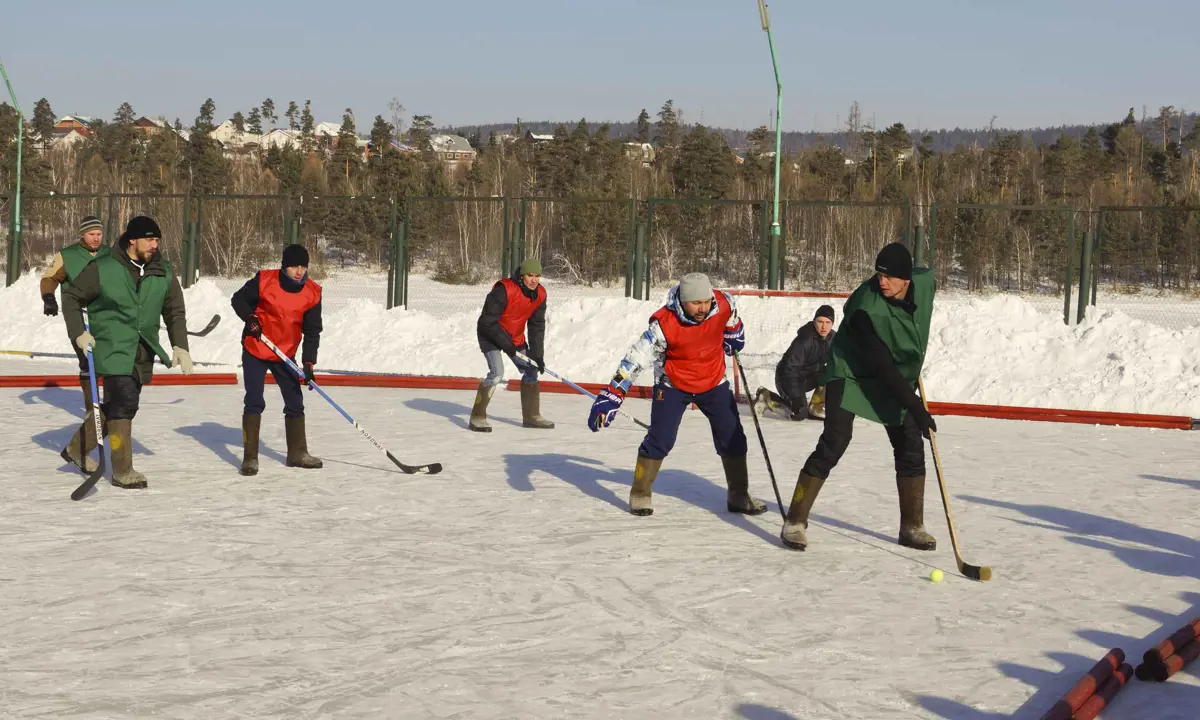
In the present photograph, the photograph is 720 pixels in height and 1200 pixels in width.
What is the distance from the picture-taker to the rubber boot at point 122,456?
8859mm

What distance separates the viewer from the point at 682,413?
26.8 ft

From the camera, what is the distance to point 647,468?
828 centimetres

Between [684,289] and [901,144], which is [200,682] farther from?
[901,144]

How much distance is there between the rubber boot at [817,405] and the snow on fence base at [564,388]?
1508 mm

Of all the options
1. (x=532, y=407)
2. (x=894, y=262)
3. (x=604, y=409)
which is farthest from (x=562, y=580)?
(x=532, y=407)

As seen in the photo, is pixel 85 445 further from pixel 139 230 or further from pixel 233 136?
pixel 233 136

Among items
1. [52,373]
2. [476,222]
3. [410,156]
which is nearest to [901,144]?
[410,156]

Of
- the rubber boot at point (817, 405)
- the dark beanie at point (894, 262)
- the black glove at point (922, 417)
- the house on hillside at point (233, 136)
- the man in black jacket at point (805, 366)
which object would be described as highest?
the house on hillside at point (233, 136)

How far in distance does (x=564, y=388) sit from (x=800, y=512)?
835cm

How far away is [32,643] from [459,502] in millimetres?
3613

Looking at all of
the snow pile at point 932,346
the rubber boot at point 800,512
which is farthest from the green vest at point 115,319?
the snow pile at point 932,346

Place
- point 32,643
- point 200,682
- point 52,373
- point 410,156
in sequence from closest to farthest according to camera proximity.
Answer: point 200,682 < point 32,643 < point 52,373 < point 410,156

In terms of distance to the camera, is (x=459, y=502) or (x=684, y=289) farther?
(x=459, y=502)

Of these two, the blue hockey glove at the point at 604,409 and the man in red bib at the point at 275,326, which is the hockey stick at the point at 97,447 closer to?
the man in red bib at the point at 275,326
